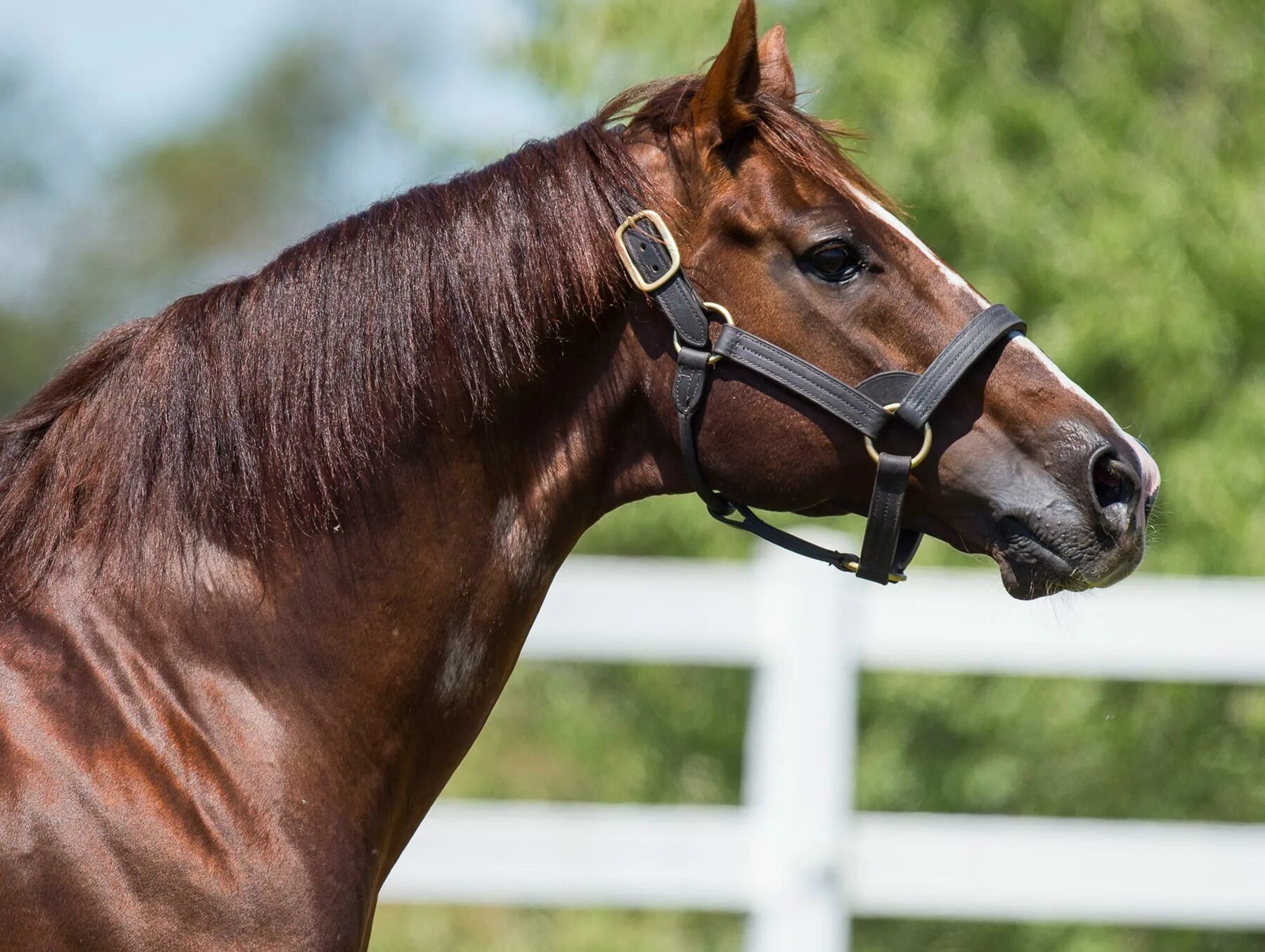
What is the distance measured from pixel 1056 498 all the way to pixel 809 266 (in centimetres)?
54

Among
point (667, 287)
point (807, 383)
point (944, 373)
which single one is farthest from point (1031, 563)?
point (667, 287)

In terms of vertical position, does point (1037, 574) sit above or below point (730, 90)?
below

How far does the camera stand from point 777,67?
2570mm

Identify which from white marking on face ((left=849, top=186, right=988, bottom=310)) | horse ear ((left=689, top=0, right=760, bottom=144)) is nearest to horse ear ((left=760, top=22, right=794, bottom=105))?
horse ear ((left=689, top=0, right=760, bottom=144))

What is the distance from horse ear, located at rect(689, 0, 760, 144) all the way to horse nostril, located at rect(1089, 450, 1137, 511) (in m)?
0.79

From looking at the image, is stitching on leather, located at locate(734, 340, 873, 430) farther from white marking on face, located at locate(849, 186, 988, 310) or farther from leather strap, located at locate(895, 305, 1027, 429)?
white marking on face, located at locate(849, 186, 988, 310)

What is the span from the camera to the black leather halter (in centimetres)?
215

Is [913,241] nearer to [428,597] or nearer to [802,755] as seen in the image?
[428,597]

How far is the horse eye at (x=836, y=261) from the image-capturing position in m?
2.19

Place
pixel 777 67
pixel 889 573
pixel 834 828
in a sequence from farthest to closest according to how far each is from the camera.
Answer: pixel 834 828 < pixel 777 67 < pixel 889 573

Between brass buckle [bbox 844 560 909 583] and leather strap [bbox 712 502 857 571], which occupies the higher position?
leather strap [bbox 712 502 857 571]

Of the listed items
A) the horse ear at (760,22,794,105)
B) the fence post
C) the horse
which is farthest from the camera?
the fence post

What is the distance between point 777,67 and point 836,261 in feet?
1.88

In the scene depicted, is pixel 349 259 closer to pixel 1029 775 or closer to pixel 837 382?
pixel 837 382
